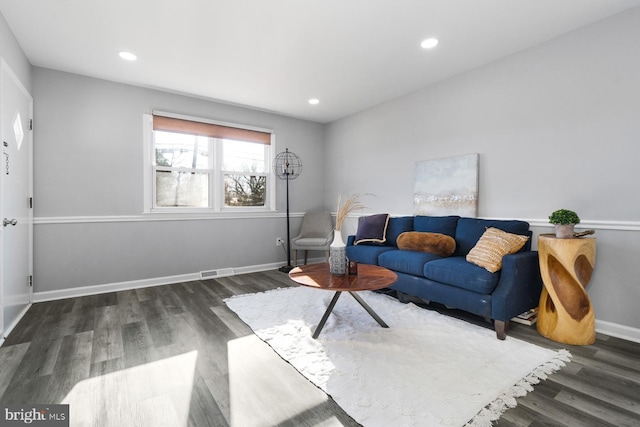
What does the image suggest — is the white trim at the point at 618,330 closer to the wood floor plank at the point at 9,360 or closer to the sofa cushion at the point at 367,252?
the sofa cushion at the point at 367,252

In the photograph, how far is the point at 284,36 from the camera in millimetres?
2691

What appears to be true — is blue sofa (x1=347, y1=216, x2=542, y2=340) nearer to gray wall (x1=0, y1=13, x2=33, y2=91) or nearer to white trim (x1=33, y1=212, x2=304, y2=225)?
white trim (x1=33, y1=212, x2=304, y2=225)

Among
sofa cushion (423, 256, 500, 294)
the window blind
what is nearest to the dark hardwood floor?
sofa cushion (423, 256, 500, 294)

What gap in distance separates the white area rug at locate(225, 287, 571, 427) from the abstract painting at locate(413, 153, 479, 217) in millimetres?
1300

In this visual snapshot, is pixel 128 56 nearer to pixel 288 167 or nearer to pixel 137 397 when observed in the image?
pixel 288 167

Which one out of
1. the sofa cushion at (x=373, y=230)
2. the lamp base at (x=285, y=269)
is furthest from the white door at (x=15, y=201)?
the sofa cushion at (x=373, y=230)

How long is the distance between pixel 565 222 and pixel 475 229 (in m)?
0.81

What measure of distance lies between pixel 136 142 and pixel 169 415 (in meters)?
3.37

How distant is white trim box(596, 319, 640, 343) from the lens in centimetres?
232

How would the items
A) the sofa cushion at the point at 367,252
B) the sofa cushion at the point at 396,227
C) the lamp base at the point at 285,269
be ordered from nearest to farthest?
1. the sofa cushion at the point at 367,252
2. the sofa cushion at the point at 396,227
3. the lamp base at the point at 285,269

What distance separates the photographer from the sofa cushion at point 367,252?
3.53 metres

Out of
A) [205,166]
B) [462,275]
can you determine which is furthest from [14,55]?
[462,275]

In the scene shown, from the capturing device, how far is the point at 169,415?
Answer: 4.92 feet

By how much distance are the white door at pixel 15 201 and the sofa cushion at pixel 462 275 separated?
3.53 meters
